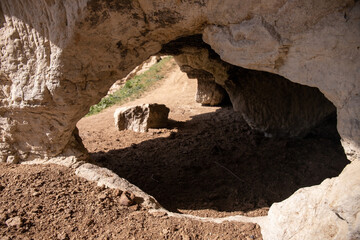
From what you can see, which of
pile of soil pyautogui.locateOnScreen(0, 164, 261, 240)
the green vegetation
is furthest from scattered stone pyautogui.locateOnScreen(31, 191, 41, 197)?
the green vegetation

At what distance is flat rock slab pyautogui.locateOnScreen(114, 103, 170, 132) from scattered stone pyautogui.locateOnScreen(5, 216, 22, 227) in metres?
3.24

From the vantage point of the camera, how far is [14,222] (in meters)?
2.14

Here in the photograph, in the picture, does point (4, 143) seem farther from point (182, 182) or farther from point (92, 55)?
point (182, 182)

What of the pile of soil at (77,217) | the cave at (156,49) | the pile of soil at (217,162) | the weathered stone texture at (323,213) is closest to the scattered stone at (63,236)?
the pile of soil at (77,217)

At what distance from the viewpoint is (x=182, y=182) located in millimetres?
3648

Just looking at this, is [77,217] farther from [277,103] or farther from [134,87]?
[134,87]

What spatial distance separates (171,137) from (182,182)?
1.41m

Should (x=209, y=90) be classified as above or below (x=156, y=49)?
below

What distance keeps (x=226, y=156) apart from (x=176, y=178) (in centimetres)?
87

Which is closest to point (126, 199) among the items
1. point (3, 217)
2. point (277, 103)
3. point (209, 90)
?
point (3, 217)

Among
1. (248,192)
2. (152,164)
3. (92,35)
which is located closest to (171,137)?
(152,164)

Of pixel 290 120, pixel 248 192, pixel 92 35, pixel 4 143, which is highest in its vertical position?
pixel 92 35

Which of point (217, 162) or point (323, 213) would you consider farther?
Result: point (217, 162)

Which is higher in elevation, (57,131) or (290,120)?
(57,131)
